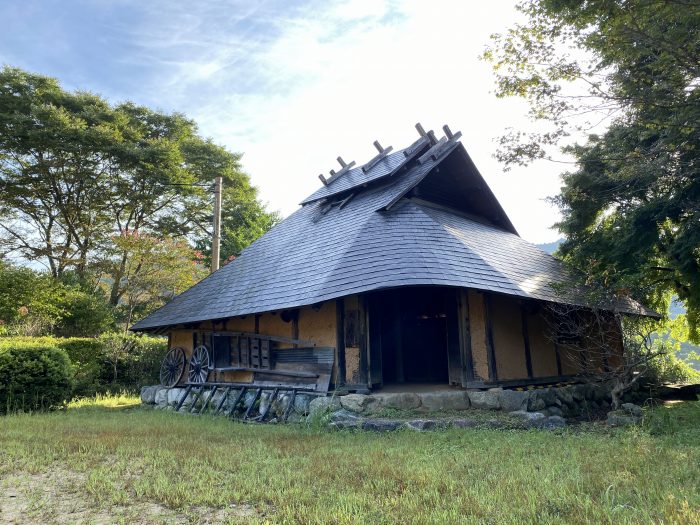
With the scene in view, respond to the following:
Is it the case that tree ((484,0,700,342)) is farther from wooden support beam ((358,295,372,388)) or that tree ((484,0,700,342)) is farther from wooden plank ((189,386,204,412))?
wooden plank ((189,386,204,412))

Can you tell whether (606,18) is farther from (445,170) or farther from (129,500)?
(129,500)

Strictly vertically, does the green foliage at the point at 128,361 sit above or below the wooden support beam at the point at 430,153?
below

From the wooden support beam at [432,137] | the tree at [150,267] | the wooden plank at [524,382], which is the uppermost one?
the wooden support beam at [432,137]

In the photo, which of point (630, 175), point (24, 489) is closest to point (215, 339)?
point (24, 489)

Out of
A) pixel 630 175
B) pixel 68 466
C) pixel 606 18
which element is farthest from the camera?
pixel 630 175

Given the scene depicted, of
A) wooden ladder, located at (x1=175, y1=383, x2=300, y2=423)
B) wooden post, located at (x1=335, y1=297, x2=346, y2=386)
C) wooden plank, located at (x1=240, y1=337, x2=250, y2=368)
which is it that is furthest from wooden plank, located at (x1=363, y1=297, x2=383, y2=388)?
wooden plank, located at (x1=240, y1=337, x2=250, y2=368)

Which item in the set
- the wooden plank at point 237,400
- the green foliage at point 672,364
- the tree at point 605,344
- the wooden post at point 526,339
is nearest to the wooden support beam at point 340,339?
the wooden plank at point 237,400

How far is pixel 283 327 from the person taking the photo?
973 centimetres

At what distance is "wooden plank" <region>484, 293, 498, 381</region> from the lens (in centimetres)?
820

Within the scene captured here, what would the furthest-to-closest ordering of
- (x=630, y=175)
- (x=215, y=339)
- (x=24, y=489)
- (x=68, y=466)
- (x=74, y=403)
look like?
(x=74, y=403), (x=215, y=339), (x=630, y=175), (x=68, y=466), (x=24, y=489)

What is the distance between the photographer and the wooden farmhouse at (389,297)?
8.30 metres

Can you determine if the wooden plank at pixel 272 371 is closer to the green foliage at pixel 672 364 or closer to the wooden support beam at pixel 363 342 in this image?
the wooden support beam at pixel 363 342

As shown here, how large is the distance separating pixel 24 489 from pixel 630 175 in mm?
9127

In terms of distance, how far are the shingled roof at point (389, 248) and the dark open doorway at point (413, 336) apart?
1.48m
